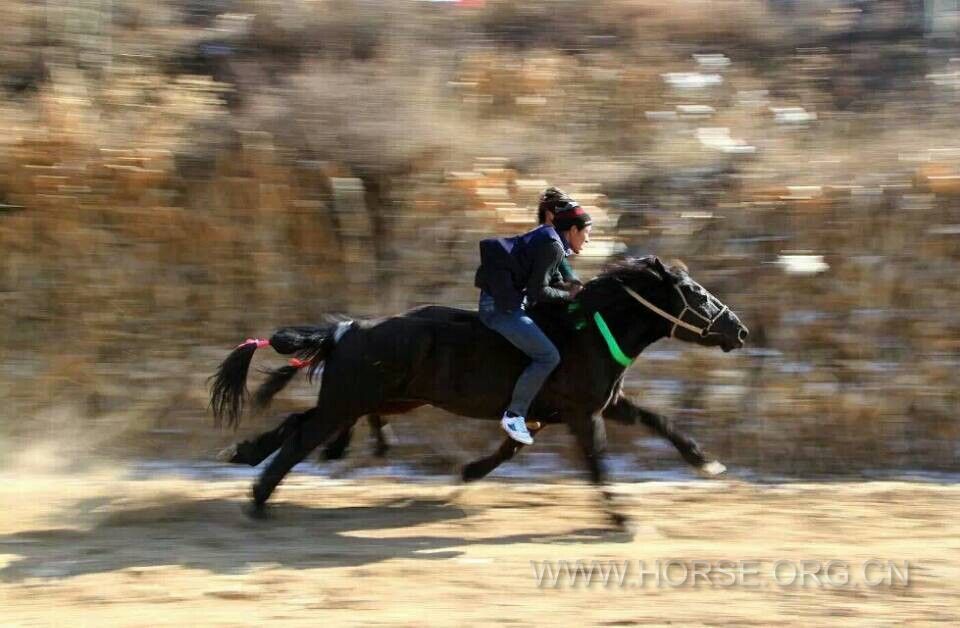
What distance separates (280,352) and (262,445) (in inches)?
26.8

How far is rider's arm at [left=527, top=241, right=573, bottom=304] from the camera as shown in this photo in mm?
7020

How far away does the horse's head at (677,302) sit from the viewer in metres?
7.34

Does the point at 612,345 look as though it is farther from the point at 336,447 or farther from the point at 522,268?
the point at 336,447

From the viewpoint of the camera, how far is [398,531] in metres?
7.23

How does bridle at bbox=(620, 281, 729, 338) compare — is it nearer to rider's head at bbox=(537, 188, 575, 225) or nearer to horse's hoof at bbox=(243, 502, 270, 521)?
rider's head at bbox=(537, 188, 575, 225)

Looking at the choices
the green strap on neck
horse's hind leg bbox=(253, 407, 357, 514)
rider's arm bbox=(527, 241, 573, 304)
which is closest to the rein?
the green strap on neck

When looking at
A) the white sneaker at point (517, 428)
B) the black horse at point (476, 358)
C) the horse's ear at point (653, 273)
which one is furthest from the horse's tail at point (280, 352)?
the horse's ear at point (653, 273)

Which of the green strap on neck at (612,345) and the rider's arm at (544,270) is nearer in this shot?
the rider's arm at (544,270)

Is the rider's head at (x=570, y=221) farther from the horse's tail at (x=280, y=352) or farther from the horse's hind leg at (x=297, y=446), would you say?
the horse's hind leg at (x=297, y=446)

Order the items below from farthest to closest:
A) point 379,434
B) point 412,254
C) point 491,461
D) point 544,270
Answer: point 412,254
point 379,434
point 491,461
point 544,270

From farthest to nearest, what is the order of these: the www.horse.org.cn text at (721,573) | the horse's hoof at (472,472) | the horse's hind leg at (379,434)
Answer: the horse's hind leg at (379,434) < the horse's hoof at (472,472) < the www.horse.org.cn text at (721,573)

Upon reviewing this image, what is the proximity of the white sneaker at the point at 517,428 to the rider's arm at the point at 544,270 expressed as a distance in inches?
33.2

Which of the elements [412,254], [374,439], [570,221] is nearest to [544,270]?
[570,221]

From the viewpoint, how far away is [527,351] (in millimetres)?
7176
